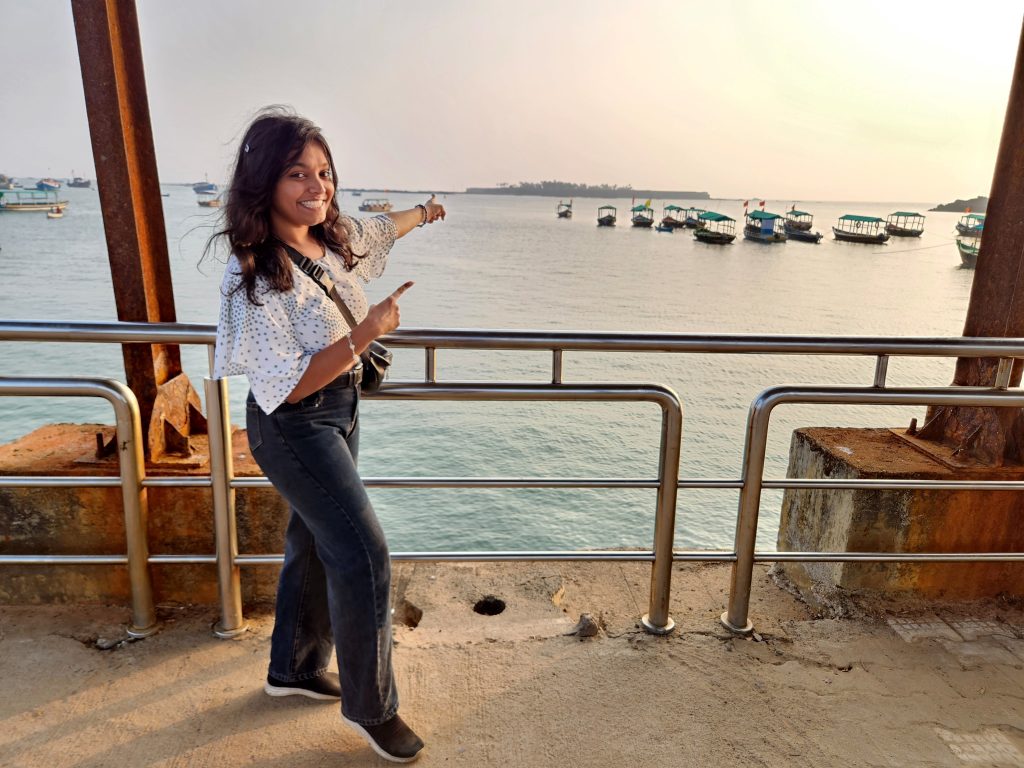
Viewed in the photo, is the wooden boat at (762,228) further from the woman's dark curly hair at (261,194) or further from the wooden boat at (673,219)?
the woman's dark curly hair at (261,194)

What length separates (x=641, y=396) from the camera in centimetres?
220

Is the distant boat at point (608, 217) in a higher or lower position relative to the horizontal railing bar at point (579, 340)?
lower

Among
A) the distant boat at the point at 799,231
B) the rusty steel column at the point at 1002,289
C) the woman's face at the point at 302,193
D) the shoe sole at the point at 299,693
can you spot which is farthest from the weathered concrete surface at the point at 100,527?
the distant boat at the point at 799,231

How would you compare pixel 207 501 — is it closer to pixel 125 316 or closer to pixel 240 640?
pixel 240 640

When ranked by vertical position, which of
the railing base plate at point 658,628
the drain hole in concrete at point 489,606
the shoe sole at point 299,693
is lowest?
the drain hole in concrete at point 489,606

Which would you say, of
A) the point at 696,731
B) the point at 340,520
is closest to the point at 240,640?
the point at 340,520

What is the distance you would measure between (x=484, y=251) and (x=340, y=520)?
6342cm

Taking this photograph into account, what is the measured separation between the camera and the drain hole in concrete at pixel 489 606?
304cm

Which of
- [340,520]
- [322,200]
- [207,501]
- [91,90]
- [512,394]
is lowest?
[207,501]

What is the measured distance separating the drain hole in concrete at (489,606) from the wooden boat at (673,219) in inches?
4253

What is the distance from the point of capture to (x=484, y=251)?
63875 mm

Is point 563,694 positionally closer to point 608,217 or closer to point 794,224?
point 794,224

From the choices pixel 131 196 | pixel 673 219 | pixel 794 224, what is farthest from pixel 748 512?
pixel 673 219

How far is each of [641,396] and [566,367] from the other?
1933 cm
